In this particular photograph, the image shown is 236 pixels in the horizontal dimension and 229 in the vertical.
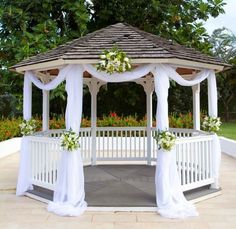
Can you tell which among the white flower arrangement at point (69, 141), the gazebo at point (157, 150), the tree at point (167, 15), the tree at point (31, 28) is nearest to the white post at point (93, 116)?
the gazebo at point (157, 150)

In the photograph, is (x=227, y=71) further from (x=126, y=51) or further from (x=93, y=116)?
(x=126, y=51)

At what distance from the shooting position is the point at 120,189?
6.54 metres

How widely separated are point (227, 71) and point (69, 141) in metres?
20.8

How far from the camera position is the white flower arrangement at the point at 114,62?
537cm

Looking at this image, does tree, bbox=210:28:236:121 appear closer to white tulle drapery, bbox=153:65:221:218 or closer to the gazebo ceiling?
the gazebo ceiling

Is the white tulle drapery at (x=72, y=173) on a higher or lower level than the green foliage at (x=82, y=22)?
lower

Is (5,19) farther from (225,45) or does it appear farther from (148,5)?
(225,45)

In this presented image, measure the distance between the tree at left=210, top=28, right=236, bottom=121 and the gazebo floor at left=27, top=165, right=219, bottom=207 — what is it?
1657cm

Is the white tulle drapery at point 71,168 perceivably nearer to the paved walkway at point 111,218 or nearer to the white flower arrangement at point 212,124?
the paved walkway at point 111,218

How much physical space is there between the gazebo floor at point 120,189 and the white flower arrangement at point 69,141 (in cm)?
95

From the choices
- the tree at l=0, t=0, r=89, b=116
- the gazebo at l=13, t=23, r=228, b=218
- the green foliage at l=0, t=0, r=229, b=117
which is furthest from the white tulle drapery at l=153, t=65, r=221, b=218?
the tree at l=0, t=0, r=89, b=116

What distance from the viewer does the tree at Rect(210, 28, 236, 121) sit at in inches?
997

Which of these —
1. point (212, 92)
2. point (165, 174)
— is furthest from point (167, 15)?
point (165, 174)

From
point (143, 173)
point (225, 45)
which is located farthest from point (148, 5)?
point (225, 45)
